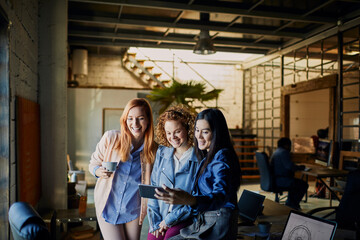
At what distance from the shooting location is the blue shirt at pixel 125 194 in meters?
2.17

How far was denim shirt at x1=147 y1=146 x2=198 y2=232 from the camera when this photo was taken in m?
1.68

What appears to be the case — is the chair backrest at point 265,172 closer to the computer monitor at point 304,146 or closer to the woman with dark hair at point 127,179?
the computer monitor at point 304,146

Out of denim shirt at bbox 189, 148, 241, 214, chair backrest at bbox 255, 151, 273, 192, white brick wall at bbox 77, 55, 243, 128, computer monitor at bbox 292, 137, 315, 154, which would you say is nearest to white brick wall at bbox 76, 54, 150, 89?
white brick wall at bbox 77, 55, 243, 128

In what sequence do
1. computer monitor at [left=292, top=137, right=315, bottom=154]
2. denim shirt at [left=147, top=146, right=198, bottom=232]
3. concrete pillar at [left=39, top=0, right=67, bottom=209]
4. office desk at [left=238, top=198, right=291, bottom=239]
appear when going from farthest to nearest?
1. computer monitor at [left=292, top=137, right=315, bottom=154]
2. concrete pillar at [left=39, top=0, right=67, bottom=209]
3. office desk at [left=238, top=198, right=291, bottom=239]
4. denim shirt at [left=147, top=146, right=198, bottom=232]

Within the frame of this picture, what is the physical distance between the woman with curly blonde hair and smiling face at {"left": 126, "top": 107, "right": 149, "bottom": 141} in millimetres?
213

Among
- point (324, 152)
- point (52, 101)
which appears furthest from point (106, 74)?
point (324, 152)

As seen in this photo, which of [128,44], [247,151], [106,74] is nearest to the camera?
[128,44]

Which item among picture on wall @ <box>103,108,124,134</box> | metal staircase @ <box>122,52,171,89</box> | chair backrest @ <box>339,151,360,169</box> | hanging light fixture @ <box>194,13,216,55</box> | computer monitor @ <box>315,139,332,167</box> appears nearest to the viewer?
computer monitor @ <box>315,139,332,167</box>

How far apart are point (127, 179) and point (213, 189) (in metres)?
0.92

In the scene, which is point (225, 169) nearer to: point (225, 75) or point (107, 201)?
point (107, 201)

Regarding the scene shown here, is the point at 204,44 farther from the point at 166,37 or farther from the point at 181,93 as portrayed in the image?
the point at 166,37

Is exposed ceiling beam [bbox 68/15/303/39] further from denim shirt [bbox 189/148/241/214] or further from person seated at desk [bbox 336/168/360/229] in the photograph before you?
denim shirt [bbox 189/148/241/214]

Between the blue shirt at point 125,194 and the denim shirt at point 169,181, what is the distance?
10.9 inches

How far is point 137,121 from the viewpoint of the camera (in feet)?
7.20
